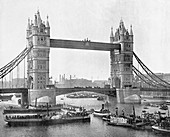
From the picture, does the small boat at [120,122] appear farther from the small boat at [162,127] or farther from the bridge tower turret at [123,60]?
the bridge tower turret at [123,60]

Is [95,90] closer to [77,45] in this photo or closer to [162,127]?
[77,45]

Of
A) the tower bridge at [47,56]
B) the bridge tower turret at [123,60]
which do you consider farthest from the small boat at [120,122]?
the bridge tower turret at [123,60]

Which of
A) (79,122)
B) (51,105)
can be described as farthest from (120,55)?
(79,122)

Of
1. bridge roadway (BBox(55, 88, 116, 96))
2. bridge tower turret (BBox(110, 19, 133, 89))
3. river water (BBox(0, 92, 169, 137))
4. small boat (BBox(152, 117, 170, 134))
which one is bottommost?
river water (BBox(0, 92, 169, 137))

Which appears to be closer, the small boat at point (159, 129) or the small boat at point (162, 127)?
the small boat at point (159, 129)

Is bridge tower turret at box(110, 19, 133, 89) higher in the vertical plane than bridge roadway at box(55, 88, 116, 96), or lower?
higher

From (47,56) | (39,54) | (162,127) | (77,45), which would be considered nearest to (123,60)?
(77,45)

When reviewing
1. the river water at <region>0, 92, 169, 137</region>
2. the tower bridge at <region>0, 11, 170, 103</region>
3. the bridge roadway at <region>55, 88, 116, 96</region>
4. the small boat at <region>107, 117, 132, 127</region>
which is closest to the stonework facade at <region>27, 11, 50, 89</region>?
the tower bridge at <region>0, 11, 170, 103</region>

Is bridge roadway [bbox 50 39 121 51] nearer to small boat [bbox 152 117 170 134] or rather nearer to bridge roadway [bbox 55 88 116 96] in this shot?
bridge roadway [bbox 55 88 116 96]

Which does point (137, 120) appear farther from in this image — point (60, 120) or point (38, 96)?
point (38, 96)
